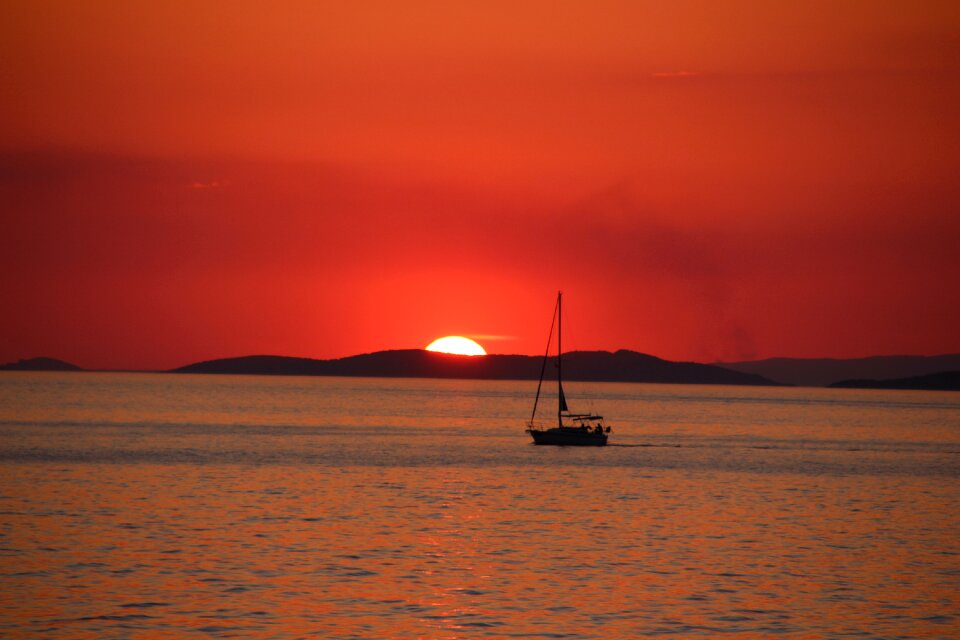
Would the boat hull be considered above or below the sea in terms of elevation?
above

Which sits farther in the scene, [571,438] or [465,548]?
[571,438]

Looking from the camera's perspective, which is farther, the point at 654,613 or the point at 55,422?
the point at 55,422

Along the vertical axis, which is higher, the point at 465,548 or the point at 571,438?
the point at 571,438

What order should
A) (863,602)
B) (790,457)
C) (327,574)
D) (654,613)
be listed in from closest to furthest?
(654,613)
(863,602)
(327,574)
(790,457)

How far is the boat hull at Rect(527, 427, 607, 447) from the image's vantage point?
121150 millimetres

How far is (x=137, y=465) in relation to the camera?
8988cm

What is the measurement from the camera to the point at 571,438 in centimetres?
12262

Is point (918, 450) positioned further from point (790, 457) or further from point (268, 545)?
point (268, 545)

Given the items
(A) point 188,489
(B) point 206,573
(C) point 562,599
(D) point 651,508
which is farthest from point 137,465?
(C) point 562,599

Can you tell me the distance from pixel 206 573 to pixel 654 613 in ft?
48.9

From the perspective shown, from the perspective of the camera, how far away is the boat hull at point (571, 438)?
12115cm

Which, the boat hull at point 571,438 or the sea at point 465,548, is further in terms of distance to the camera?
the boat hull at point 571,438

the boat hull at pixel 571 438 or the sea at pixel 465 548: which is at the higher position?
the boat hull at pixel 571 438

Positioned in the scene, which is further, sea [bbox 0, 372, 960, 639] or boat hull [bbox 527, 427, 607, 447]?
boat hull [bbox 527, 427, 607, 447]
